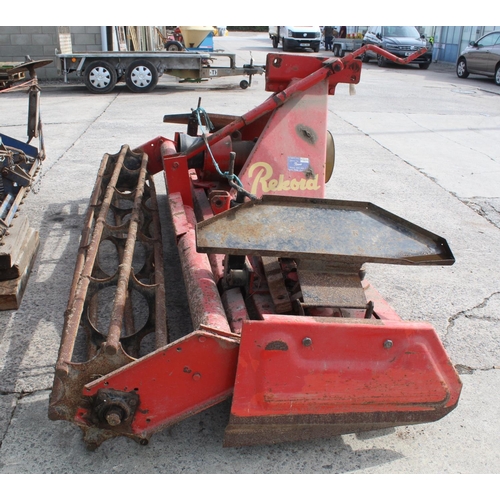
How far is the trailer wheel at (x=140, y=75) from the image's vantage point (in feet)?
40.1

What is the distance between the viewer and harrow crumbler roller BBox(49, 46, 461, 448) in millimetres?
2303

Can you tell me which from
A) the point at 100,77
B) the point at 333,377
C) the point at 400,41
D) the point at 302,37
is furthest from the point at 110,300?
the point at 302,37

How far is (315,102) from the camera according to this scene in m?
4.06

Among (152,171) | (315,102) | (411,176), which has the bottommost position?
(411,176)

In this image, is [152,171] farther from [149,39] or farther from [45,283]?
[149,39]

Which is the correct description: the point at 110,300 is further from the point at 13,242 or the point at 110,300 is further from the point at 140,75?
the point at 140,75

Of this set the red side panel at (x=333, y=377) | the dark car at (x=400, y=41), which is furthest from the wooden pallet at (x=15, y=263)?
the dark car at (x=400, y=41)

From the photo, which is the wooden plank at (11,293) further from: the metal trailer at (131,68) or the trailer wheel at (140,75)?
the trailer wheel at (140,75)

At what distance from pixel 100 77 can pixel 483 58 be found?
11.4 metres

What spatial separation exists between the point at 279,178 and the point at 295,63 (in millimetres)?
982

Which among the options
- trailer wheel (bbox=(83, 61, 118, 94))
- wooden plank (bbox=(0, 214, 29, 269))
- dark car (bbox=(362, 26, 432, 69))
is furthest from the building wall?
dark car (bbox=(362, 26, 432, 69))

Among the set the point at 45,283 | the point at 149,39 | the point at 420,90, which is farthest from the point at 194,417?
the point at 149,39

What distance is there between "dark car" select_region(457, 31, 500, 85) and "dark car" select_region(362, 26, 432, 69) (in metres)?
1.70

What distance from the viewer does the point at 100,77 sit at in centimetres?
1206
